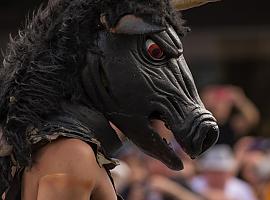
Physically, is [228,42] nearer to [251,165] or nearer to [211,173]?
[251,165]

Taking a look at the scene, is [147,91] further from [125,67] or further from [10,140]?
[10,140]

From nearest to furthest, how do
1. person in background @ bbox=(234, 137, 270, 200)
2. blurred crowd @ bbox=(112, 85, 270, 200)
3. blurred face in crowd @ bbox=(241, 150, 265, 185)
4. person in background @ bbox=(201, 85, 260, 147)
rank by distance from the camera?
blurred crowd @ bbox=(112, 85, 270, 200) < person in background @ bbox=(234, 137, 270, 200) < blurred face in crowd @ bbox=(241, 150, 265, 185) < person in background @ bbox=(201, 85, 260, 147)

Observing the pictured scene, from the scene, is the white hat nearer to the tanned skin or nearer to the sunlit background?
the sunlit background

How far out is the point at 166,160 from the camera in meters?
3.23

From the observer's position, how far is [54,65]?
3162mm

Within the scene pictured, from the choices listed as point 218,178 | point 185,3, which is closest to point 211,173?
point 218,178

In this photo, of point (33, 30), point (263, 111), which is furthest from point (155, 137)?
point (263, 111)

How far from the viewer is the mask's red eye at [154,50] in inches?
125

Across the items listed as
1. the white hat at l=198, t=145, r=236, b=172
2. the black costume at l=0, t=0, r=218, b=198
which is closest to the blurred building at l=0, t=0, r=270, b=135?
the white hat at l=198, t=145, r=236, b=172

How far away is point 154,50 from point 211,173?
4476mm

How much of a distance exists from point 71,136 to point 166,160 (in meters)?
0.37

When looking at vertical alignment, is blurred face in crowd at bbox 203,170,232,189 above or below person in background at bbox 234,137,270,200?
above

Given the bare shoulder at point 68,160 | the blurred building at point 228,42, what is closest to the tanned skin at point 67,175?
the bare shoulder at point 68,160

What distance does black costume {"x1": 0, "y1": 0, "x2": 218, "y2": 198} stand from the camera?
3117 millimetres
